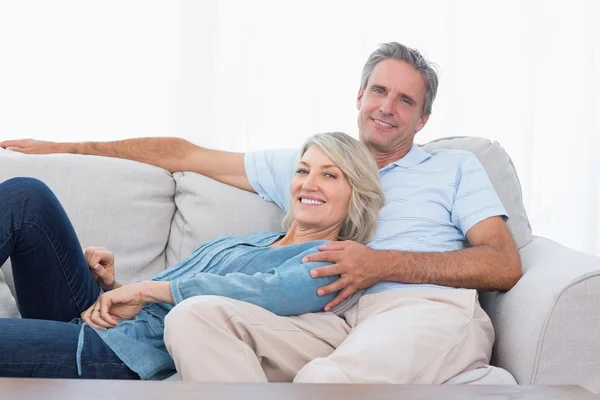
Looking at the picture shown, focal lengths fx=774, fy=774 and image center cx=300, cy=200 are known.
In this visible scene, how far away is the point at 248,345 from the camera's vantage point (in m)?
1.56

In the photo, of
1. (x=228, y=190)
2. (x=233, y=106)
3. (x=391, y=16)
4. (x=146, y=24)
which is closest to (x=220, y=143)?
(x=233, y=106)

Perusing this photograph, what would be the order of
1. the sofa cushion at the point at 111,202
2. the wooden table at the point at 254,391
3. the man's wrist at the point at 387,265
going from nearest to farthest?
the wooden table at the point at 254,391 → the man's wrist at the point at 387,265 → the sofa cushion at the point at 111,202

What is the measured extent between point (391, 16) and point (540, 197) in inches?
42.0

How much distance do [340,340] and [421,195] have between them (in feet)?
1.77

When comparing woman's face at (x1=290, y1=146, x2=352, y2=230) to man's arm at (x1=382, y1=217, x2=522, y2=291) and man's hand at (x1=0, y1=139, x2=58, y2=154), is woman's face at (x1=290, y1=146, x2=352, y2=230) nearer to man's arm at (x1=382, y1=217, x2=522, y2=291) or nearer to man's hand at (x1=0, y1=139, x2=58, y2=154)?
man's arm at (x1=382, y1=217, x2=522, y2=291)

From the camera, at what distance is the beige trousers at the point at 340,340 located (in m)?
1.47

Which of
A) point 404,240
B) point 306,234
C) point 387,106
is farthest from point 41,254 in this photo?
point 387,106

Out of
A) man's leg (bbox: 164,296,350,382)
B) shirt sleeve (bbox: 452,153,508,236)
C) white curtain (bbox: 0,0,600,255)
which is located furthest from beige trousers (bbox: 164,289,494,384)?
white curtain (bbox: 0,0,600,255)

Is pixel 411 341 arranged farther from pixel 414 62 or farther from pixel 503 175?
pixel 414 62

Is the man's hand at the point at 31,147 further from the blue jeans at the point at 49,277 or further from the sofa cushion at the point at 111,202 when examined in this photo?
the blue jeans at the point at 49,277

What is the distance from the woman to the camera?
1.61 meters

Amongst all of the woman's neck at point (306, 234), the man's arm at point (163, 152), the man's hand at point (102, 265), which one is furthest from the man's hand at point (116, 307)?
the man's arm at point (163, 152)

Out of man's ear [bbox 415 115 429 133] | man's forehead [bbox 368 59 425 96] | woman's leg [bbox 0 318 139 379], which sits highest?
man's forehead [bbox 368 59 425 96]

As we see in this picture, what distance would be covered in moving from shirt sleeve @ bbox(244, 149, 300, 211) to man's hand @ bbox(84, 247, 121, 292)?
51 cm
